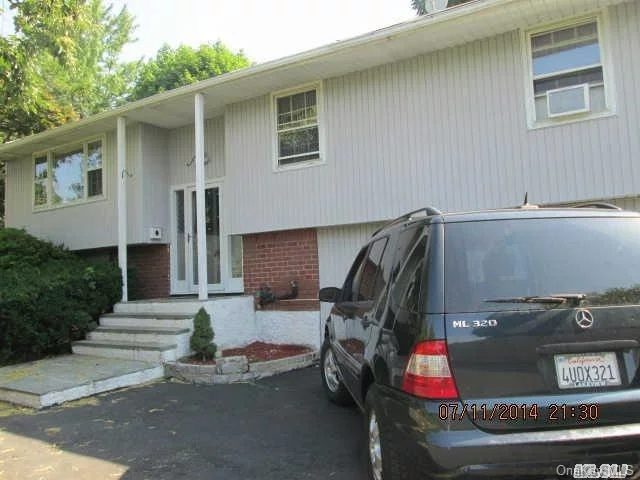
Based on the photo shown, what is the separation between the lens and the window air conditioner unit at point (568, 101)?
22.5 ft

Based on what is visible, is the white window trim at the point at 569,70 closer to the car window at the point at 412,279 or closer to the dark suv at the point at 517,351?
the dark suv at the point at 517,351

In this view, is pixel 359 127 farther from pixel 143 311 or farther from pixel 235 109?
pixel 143 311

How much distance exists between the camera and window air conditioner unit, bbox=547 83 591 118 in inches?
270

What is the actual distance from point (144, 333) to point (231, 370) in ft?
6.82

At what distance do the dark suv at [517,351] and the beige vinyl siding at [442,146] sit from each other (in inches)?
173

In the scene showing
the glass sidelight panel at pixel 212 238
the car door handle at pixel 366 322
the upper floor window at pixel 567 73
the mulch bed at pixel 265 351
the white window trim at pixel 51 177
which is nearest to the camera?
the car door handle at pixel 366 322

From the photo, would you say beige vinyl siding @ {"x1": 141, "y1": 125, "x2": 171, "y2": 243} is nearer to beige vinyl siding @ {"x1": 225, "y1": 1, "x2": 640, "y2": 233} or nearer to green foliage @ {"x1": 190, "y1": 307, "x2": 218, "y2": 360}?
beige vinyl siding @ {"x1": 225, "y1": 1, "x2": 640, "y2": 233}

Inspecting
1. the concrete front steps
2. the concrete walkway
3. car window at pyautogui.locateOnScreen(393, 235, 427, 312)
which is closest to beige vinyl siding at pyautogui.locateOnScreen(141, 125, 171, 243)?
the concrete front steps

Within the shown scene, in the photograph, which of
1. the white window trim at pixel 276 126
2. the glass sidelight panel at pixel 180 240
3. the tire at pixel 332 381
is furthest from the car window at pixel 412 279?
the glass sidelight panel at pixel 180 240

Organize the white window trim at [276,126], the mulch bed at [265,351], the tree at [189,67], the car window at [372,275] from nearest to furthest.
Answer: the car window at [372,275]
the mulch bed at [265,351]
the white window trim at [276,126]
the tree at [189,67]

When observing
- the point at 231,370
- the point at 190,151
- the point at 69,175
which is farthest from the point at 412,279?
the point at 69,175

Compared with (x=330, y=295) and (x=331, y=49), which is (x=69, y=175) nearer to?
(x=331, y=49)

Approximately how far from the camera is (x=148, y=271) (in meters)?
11.2

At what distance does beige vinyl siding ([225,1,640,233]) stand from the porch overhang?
0.74 ft
